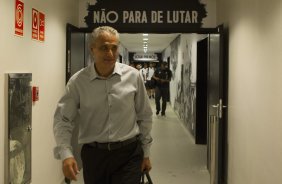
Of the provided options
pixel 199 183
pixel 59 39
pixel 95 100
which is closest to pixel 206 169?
pixel 199 183

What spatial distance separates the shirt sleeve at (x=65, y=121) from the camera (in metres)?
2.07

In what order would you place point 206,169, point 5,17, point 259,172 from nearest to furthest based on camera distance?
point 5,17 < point 259,172 < point 206,169

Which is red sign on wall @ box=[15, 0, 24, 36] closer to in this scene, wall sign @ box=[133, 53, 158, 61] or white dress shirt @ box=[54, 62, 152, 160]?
white dress shirt @ box=[54, 62, 152, 160]

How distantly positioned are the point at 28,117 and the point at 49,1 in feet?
3.93

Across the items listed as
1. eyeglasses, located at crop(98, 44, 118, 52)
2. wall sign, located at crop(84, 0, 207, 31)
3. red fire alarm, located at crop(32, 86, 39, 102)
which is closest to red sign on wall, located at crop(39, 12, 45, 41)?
red fire alarm, located at crop(32, 86, 39, 102)

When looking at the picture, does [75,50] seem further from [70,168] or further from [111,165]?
[70,168]

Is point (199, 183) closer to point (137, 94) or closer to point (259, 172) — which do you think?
point (259, 172)

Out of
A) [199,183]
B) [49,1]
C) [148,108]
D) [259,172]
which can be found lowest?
[199,183]

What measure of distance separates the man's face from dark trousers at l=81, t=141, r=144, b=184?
0.50 m

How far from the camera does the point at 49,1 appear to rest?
3.65 meters

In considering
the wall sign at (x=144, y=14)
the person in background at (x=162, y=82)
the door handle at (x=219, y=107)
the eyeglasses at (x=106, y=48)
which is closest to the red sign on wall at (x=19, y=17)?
the eyeglasses at (x=106, y=48)

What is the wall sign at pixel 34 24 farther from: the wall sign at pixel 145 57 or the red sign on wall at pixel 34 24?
the wall sign at pixel 145 57

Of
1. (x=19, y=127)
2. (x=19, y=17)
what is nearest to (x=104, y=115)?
(x=19, y=127)

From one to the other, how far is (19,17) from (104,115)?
1.15 meters
